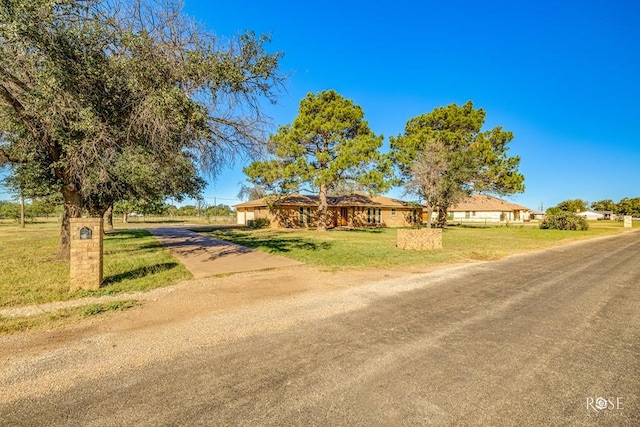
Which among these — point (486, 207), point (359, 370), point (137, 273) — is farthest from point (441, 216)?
point (359, 370)

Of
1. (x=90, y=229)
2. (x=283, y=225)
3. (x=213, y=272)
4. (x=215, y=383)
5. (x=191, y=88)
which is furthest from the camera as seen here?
(x=283, y=225)

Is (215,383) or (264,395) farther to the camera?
(215,383)

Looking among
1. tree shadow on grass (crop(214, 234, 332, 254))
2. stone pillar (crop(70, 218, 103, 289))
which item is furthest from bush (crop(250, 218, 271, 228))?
stone pillar (crop(70, 218, 103, 289))

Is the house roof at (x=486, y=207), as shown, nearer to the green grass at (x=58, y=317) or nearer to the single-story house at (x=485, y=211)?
the single-story house at (x=485, y=211)

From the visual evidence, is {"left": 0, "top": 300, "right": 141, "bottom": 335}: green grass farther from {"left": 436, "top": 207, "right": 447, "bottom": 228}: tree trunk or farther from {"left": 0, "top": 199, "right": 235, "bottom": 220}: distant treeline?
{"left": 436, "top": 207, "right": 447, "bottom": 228}: tree trunk

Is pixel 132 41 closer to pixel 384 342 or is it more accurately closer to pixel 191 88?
pixel 191 88

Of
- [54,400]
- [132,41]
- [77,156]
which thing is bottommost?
[54,400]

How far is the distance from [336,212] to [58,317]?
2946cm

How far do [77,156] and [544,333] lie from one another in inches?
398

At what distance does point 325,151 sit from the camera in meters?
24.8

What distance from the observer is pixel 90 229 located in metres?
6.69

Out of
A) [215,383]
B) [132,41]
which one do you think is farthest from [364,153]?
[215,383]

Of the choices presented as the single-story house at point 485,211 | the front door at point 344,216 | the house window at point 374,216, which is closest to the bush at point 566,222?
the house window at point 374,216

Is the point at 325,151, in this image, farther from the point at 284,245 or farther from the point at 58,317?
the point at 58,317
